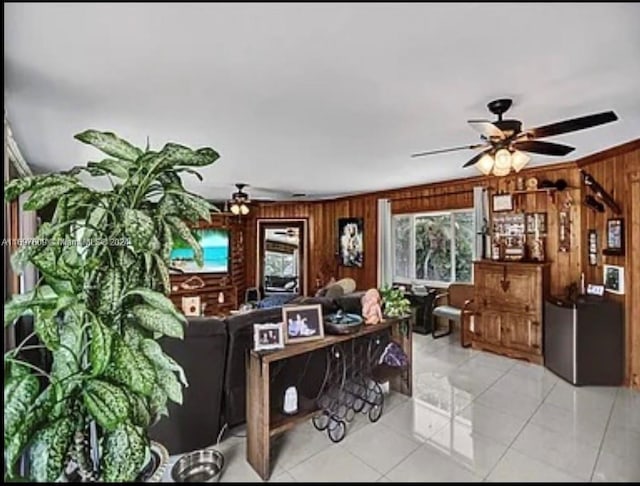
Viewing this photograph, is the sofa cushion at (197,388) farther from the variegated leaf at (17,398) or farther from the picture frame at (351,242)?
the picture frame at (351,242)

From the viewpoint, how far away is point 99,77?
197cm

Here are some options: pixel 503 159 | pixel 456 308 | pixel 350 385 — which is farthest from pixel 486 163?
pixel 456 308

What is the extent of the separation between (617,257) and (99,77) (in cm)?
429

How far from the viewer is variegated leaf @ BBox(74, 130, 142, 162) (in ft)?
5.04

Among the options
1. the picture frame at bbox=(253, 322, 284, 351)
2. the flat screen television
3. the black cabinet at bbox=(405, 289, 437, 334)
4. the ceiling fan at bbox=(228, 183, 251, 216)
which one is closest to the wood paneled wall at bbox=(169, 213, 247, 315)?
the flat screen television

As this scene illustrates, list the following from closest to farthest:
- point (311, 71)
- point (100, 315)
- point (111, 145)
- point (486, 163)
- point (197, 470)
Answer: point (197, 470)
point (100, 315)
point (111, 145)
point (311, 71)
point (486, 163)

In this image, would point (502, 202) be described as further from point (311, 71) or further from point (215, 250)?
point (215, 250)

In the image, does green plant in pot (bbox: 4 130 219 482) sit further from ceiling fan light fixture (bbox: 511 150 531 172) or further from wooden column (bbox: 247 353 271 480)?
ceiling fan light fixture (bbox: 511 150 531 172)

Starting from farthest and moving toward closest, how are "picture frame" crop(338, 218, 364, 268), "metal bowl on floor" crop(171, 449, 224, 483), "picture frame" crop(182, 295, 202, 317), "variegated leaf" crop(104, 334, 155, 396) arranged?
"picture frame" crop(338, 218, 364, 268)
"picture frame" crop(182, 295, 202, 317)
"variegated leaf" crop(104, 334, 155, 396)
"metal bowl on floor" crop(171, 449, 224, 483)

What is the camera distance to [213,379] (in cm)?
249

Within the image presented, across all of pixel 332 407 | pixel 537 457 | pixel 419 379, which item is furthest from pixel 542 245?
pixel 537 457

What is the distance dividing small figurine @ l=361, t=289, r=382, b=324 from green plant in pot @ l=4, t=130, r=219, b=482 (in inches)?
64.4

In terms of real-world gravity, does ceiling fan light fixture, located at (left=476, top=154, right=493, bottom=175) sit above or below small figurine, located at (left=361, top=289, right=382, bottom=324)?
above

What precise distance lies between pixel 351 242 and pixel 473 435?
199 inches
